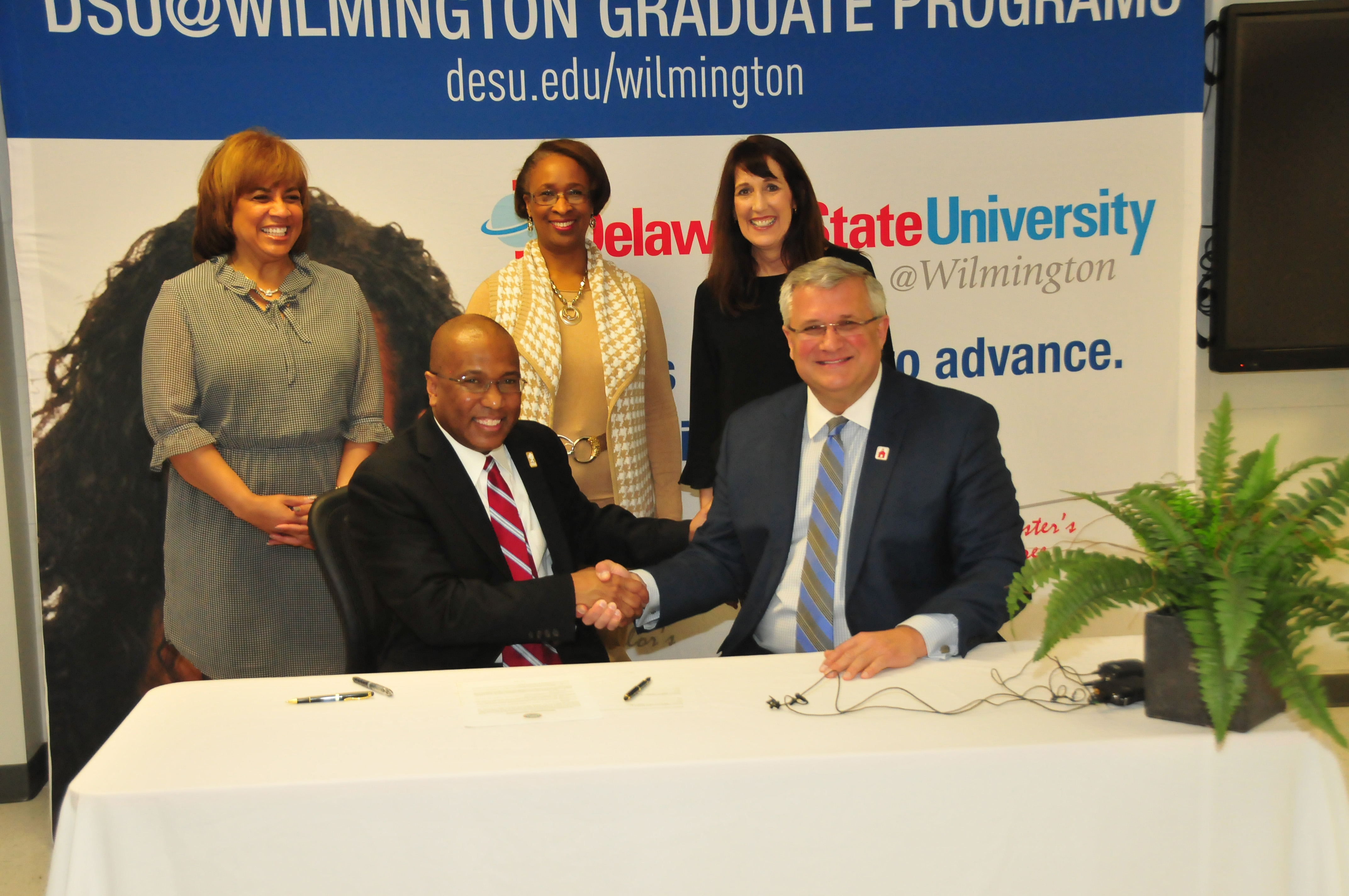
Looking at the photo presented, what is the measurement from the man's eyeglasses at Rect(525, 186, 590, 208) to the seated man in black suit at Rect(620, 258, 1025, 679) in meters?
1.09

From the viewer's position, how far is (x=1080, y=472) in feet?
12.8

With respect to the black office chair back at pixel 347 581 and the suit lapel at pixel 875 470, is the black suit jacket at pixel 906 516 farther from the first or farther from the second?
the black office chair back at pixel 347 581

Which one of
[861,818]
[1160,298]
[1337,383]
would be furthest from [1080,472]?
[861,818]

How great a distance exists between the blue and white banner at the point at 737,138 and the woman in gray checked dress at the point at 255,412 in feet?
0.75

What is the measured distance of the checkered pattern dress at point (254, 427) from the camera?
329 centimetres

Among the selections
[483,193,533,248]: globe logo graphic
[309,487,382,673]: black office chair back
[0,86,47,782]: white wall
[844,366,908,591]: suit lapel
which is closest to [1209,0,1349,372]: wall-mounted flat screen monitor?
[844,366,908,591]: suit lapel

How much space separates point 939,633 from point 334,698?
1176 mm

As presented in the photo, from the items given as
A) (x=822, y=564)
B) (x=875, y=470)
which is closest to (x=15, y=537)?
(x=822, y=564)

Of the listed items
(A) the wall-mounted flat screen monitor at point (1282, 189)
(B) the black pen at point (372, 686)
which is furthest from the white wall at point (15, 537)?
(A) the wall-mounted flat screen monitor at point (1282, 189)

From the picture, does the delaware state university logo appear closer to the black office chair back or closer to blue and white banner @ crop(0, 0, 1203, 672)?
blue and white banner @ crop(0, 0, 1203, 672)

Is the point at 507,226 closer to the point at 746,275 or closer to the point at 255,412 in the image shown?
the point at 746,275

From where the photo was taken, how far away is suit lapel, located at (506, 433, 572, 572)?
270 cm

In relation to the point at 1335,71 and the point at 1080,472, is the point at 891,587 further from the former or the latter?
the point at 1335,71

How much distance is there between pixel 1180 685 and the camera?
1.75 meters
